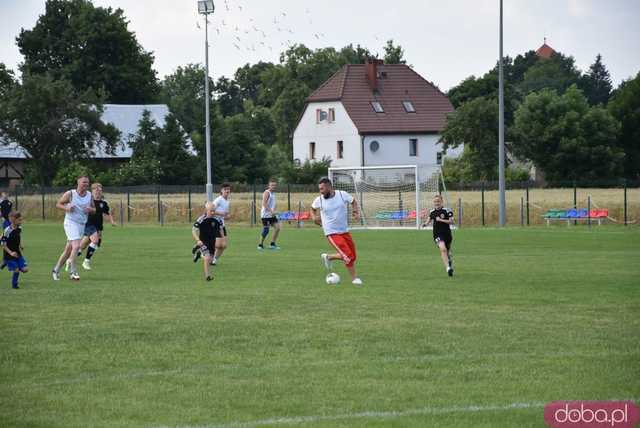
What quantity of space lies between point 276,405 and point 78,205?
1219 centimetres

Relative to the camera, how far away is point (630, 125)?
7912cm

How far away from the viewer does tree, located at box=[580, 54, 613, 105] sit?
129 metres

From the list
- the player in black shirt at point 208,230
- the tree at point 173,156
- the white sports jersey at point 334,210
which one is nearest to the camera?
the white sports jersey at point 334,210

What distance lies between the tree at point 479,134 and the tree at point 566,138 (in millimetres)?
4357

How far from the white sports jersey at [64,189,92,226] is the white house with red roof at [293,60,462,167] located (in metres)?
65.6

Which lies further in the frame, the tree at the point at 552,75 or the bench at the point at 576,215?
the tree at the point at 552,75

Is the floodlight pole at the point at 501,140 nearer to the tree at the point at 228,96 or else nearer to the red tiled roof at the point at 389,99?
the red tiled roof at the point at 389,99

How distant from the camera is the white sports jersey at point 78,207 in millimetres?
19844

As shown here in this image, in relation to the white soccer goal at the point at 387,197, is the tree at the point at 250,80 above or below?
above

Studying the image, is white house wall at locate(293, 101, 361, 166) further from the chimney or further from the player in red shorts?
the player in red shorts

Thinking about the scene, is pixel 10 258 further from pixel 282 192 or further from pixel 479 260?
pixel 282 192

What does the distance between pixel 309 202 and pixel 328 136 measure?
3419 cm

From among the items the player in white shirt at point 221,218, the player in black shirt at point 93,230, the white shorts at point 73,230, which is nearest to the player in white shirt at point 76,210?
the white shorts at point 73,230

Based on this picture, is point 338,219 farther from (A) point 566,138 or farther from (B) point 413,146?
(B) point 413,146
